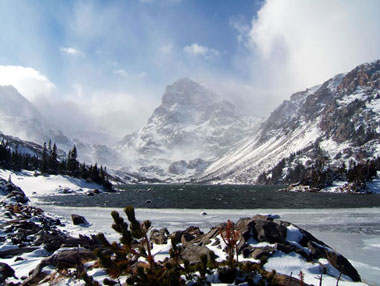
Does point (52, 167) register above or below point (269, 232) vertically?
above

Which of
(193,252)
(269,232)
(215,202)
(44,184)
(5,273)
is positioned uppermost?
(44,184)

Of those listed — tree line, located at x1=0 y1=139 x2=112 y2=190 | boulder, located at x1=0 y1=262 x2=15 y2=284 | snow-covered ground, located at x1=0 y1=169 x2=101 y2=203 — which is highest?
tree line, located at x1=0 y1=139 x2=112 y2=190

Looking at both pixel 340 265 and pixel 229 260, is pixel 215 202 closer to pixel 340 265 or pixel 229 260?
pixel 340 265

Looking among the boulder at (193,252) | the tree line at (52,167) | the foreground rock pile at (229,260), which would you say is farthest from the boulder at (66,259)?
the tree line at (52,167)

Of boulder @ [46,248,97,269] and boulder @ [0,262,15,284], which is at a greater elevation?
boulder @ [46,248,97,269]

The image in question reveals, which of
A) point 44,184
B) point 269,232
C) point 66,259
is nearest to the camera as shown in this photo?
point 66,259

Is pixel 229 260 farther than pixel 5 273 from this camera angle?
No

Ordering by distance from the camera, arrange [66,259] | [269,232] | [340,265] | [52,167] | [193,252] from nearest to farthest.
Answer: [193,252], [66,259], [340,265], [269,232], [52,167]

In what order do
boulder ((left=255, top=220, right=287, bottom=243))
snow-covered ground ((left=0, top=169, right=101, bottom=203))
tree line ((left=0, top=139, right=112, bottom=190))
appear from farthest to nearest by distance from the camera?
tree line ((left=0, top=139, right=112, bottom=190)) → snow-covered ground ((left=0, top=169, right=101, bottom=203)) → boulder ((left=255, top=220, right=287, bottom=243))

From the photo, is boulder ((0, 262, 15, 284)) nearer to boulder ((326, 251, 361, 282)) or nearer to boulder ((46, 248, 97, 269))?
boulder ((46, 248, 97, 269))

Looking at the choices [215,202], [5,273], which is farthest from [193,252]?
[215,202]

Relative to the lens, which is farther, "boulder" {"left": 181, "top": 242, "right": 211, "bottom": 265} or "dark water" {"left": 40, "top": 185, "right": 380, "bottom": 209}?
"dark water" {"left": 40, "top": 185, "right": 380, "bottom": 209}

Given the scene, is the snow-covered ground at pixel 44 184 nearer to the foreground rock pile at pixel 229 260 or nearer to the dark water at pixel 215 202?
the dark water at pixel 215 202

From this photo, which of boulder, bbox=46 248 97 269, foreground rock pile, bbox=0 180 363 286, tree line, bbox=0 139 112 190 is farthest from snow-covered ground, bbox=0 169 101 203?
boulder, bbox=46 248 97 269
